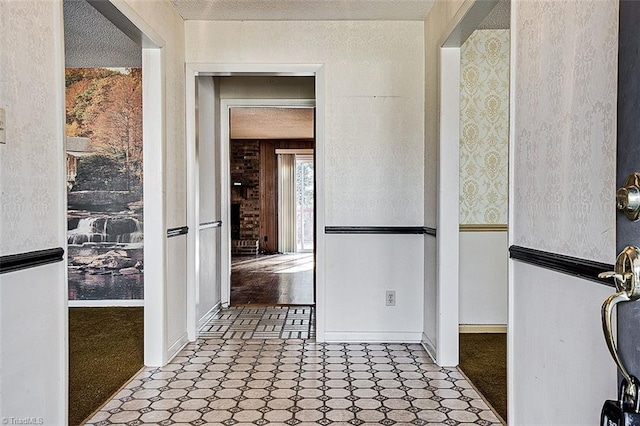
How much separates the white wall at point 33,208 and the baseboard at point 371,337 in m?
1.98

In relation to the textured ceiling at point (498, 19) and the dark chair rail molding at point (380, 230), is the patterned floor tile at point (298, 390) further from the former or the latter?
the textured ceiling at point (498, 19)

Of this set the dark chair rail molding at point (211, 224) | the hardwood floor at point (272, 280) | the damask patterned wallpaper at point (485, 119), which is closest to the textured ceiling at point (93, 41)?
the dark chair rail molding at point (211, 224)

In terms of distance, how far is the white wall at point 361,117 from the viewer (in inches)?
139

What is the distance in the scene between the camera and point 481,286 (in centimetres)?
387

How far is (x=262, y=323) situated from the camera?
4.13 meters

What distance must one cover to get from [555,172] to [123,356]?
2.81m

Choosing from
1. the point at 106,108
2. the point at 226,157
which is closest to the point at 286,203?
the point at 226,157

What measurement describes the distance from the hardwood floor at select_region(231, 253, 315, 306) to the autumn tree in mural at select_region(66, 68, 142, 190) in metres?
1.91

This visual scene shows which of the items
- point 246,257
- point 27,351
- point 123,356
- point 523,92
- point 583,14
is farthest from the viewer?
point 246,257

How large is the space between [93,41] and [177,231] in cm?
187

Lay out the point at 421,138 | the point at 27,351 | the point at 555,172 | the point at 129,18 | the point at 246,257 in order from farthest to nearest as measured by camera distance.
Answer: the point at 246,257 < the point at 421,138 < the point at 129,18 < the point at 27,351 < the point at 555,172

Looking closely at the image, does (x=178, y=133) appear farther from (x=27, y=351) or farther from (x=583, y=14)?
(x=583, y=14)

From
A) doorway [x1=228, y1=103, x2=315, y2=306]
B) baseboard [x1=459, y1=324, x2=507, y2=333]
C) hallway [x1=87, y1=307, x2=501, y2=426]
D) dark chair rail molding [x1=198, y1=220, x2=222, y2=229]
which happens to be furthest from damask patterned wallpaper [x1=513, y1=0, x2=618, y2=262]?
doorway [x1=228, y1=103, x2=315, y2=306]

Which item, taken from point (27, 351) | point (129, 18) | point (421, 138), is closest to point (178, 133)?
point (129, 18)
